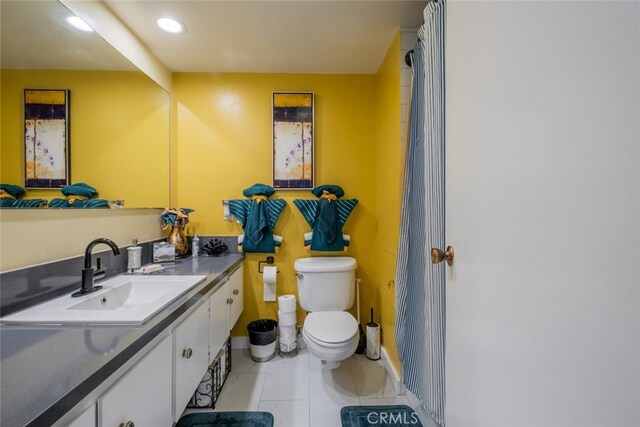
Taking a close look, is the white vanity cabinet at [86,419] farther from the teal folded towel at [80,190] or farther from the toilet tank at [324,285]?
the toilet tank at [324,285]

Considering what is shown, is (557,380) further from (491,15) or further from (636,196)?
(491,15)

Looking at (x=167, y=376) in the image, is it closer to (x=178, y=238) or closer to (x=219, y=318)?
(x=219, y=318)

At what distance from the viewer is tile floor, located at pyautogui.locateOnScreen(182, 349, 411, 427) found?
60.0 inches

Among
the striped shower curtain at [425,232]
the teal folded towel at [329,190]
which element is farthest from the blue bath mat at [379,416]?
the teal folded towel at [329,190]

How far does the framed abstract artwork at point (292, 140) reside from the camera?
219cm

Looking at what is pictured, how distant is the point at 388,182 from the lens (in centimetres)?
189

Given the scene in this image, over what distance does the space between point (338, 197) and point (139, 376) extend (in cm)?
167

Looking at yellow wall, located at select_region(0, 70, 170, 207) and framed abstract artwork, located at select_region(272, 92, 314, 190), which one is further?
framed abstract artwork, located at select_region(272, 92, 314, 190)

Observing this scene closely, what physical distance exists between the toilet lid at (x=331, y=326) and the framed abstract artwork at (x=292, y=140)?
102 centimetres

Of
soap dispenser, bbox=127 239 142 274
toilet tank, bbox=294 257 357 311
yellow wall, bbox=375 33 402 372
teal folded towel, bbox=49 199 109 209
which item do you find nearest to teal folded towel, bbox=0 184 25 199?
teal folded towel, bbox=49 199 109 209

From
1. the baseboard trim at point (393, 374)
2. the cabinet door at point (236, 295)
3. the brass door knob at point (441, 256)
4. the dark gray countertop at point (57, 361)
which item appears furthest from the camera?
the cabinet door at point (236, 295)

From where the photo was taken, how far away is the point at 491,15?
624 mm

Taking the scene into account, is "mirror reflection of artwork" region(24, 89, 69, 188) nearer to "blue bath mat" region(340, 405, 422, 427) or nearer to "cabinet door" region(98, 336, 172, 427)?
"cabinet door" region(98, 336, 172, 427)

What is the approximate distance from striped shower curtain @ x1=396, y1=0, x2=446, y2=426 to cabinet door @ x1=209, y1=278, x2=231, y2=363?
3.37ft
